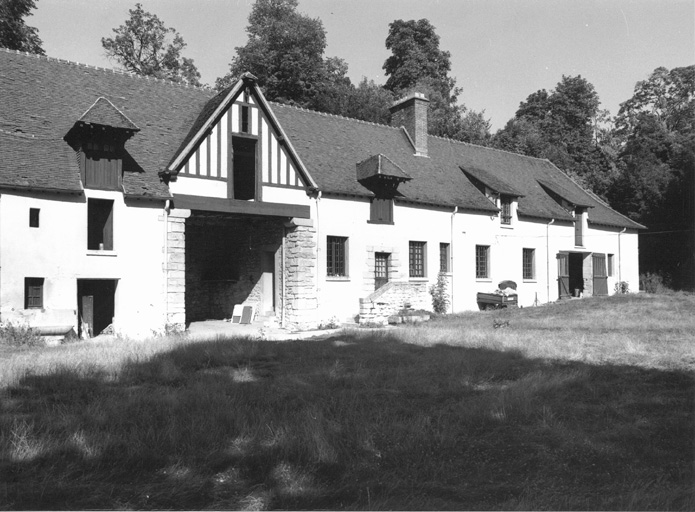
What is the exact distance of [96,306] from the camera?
1820 centimetres

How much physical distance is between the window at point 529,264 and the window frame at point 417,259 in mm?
6581

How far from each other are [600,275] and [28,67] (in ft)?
88.6

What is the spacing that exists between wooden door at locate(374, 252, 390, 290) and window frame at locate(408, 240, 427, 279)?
4.11 ft

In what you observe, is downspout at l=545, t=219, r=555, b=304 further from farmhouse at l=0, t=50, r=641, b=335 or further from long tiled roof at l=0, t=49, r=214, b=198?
long tiled roof at l=0, t=49, r=214, b=198

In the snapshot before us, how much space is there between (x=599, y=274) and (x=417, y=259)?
1236cm

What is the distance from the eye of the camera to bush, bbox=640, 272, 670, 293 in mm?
35594

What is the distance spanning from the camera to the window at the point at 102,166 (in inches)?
669

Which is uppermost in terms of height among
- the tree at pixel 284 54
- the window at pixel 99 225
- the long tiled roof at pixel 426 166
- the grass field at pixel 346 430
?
the tree at pixel 284 54

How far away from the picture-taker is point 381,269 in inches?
916

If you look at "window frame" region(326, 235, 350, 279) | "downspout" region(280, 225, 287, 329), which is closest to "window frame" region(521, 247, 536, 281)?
"window frame" region(326, 235, 350, 279)

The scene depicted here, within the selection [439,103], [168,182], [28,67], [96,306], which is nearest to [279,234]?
[168,182]

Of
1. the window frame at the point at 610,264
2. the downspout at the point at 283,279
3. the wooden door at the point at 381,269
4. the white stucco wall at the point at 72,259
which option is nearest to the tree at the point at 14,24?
the white stucco wall at the point at 72,259

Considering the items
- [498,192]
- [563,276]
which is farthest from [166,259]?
[563,276]

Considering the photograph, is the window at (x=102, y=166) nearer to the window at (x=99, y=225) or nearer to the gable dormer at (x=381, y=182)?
the window at (x=99, y=225)
